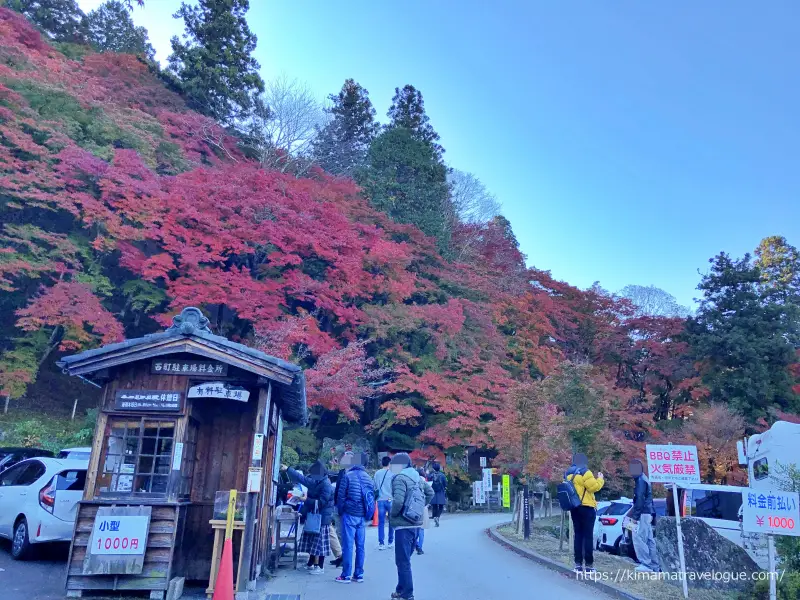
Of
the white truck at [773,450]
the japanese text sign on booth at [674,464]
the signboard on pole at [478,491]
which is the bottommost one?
the signboard on pole at [478,491]

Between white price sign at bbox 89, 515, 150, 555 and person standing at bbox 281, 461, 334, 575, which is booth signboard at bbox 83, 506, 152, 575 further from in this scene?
person standing at bbox 281, 461, 334, 575

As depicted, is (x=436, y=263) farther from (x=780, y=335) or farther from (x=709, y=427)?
(x=780, y=335)

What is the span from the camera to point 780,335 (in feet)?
88.9

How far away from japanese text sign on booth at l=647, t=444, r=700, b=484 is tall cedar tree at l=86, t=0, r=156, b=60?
33.4 metres

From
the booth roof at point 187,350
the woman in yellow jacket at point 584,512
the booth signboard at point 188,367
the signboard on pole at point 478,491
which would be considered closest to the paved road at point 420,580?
the woman in yellow jacket at point 584,512

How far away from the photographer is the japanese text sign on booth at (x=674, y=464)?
27.5ft

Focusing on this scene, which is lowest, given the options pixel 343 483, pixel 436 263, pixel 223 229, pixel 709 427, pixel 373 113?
pixel 343 483

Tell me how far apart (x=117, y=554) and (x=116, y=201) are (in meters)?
16.0

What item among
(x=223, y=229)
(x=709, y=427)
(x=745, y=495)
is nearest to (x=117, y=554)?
(x=745, y=495)

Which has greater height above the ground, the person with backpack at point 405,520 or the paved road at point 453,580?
the person with backpack at point 405,520

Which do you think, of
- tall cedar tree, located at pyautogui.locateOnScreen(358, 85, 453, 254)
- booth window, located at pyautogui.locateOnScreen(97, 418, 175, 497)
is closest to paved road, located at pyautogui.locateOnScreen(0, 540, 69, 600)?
booth window, located at pyautogui.locateOnScreen(97, 418, 175, 497)

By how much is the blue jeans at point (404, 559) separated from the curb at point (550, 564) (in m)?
3.14

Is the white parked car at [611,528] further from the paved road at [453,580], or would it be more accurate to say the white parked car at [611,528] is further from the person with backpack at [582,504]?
the person with backpack at [582,504]

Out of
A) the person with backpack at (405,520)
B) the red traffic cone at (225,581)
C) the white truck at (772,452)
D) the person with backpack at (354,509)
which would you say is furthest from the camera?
the white truck at (772,452)
